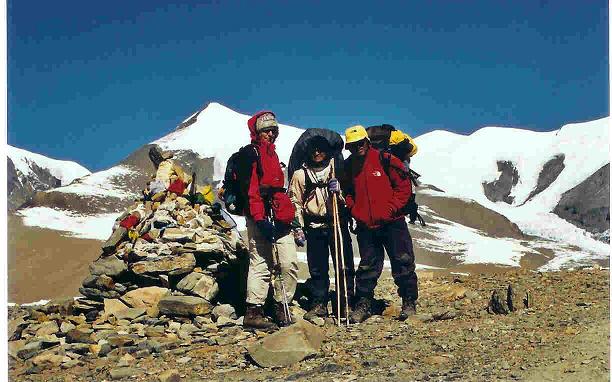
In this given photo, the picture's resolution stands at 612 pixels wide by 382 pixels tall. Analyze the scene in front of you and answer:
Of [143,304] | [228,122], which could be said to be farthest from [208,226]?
[228,122]

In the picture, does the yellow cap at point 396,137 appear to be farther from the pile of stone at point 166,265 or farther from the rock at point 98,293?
the rock at point 98,293

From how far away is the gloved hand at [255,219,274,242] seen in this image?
7902mm

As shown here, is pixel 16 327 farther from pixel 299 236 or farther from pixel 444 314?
pixel 444 314

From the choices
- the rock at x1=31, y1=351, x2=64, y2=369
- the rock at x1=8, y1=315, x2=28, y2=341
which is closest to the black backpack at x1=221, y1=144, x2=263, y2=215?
the rock at x1=31, y1=351, x2=64, y2=369

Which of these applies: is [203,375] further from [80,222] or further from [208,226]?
[80,222]

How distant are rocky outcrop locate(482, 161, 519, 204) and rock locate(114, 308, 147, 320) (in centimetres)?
18541

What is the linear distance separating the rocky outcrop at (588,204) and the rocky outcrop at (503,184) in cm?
3721

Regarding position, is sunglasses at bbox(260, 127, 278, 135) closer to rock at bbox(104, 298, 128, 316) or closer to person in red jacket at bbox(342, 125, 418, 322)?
person in red jacket at bbox(342, 125, 418, 322)

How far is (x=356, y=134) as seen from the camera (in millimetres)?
8250

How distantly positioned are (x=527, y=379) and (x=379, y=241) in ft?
9.95

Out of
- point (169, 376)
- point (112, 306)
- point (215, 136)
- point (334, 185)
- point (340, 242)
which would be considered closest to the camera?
point (169, 376)

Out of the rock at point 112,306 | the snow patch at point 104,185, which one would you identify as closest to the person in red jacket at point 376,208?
the rock at point 112,306

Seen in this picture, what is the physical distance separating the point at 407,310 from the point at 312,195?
1.88m

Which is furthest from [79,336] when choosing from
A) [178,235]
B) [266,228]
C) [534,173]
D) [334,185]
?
[534,173]
